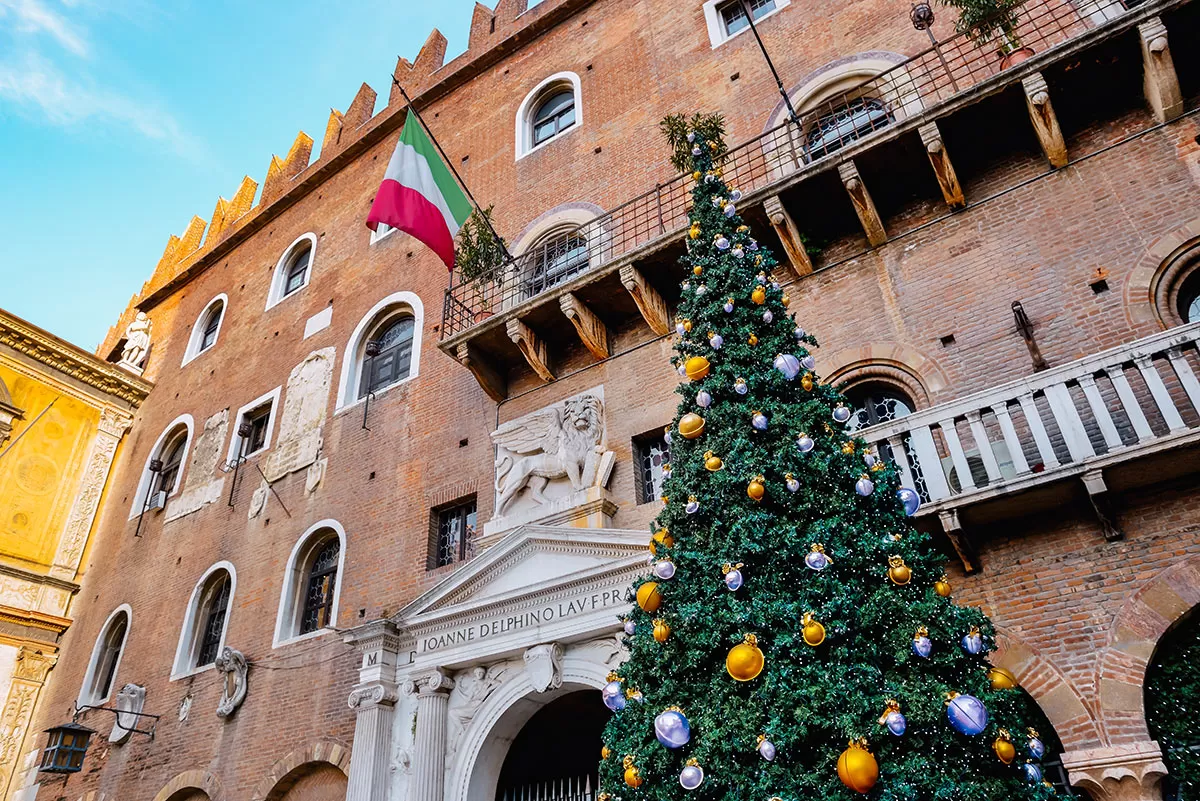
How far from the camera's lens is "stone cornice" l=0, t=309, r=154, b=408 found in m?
16.9

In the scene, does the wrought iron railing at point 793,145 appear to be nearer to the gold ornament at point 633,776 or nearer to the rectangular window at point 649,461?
the rectangular window at point 649,461

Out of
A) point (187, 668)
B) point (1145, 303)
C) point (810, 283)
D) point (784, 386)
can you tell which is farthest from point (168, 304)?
point (1145, 303)

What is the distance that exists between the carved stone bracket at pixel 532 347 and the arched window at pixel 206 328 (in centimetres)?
1118

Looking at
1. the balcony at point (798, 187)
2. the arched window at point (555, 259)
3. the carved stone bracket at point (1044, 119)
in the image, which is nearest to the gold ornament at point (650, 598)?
the balcony at point (798, 187)

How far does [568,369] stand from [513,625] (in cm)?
344

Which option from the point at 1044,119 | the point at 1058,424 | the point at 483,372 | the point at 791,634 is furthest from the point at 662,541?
the point at 483,372

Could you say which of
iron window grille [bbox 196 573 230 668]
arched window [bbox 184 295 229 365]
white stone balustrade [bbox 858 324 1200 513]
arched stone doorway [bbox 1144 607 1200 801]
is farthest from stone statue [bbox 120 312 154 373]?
arched stone doorway [bbox 1144 607 1200 801]

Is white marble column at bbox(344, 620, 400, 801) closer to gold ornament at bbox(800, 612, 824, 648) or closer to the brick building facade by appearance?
the brick building facade

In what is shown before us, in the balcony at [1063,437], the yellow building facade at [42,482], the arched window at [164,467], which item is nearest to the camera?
the balcony at [1063,437]

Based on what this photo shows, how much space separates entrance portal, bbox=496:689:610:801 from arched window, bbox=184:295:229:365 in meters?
13.3

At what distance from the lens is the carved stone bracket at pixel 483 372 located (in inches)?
412

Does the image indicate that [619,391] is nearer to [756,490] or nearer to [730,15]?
[756,490]

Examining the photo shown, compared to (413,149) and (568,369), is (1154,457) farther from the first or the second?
(413,149)

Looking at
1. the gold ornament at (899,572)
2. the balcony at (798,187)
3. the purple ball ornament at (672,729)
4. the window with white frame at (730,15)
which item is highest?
the window with white frame at (730,15)
